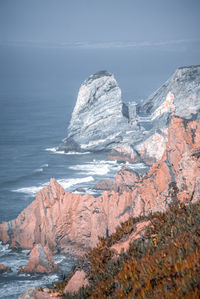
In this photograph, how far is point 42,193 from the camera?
31.7m

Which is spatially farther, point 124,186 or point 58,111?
point 58,111

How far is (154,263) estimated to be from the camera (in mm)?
7109

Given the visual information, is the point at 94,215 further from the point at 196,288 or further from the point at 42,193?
the point at 196,288

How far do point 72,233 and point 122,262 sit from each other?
71.7 ft

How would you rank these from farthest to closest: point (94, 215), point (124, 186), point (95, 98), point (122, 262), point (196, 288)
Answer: point (95, 98) < point (124, 186) < point (94, 215) < point (122, 262) < point (196, 288)

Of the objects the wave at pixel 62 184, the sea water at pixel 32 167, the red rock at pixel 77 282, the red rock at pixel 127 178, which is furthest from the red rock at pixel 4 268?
the wave at pixel 62 184

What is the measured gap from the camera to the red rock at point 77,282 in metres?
8.56

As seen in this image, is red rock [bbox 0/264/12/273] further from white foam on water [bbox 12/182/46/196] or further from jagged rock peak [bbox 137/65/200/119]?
jagged rock peak [bbox 137/65/200/119]

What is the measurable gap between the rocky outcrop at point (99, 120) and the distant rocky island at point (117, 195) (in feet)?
0.59

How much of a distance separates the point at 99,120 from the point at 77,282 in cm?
6421

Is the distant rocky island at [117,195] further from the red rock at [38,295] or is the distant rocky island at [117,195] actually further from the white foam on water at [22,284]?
the white foam on water at [22,284]

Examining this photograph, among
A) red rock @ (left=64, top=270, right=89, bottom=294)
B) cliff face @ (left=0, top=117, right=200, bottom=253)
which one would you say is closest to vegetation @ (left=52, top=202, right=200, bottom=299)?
red rock @ (left=64, top=270, right=89, bottom=294)

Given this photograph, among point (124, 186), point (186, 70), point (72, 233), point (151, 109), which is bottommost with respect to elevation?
point (72, 233)

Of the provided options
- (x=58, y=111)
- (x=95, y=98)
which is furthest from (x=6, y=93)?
(x=95, y=98)
